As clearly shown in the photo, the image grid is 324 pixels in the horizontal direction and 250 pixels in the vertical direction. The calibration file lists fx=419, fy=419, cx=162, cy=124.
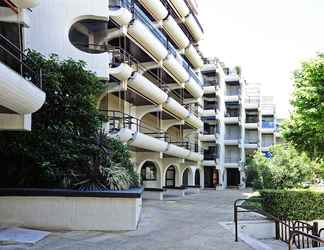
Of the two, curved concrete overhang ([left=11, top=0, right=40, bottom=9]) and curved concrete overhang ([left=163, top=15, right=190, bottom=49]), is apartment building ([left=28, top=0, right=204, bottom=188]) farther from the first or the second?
curved concrete overhang ([left=11, top=0, right=40, bottom=9])

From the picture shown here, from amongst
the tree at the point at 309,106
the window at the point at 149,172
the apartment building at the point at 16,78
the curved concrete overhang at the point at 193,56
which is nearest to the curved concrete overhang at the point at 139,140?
the window at the point at 149,172

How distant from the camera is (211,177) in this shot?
2309 inches

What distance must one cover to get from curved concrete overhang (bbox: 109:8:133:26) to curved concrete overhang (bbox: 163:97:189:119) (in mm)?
8562

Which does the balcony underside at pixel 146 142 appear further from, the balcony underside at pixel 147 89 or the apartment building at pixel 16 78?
the apartment building at pixel 16 78

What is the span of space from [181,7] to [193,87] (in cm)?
726

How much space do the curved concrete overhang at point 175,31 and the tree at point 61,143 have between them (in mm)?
16945

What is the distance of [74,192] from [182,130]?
2888cm

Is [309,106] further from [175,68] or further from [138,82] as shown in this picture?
[175,68]

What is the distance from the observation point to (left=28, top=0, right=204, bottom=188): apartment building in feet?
65.9

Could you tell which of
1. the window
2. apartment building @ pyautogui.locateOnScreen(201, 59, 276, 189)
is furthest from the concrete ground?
apartment building @ pyautogui.locateOnScreen(201, 59, 276, 189)

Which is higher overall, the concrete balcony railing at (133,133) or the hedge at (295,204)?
the concrete balcony railing at (133,133)

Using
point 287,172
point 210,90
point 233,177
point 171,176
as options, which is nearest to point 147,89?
point 287,172

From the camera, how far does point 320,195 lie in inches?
724

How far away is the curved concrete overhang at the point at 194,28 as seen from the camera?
38.1 meters
